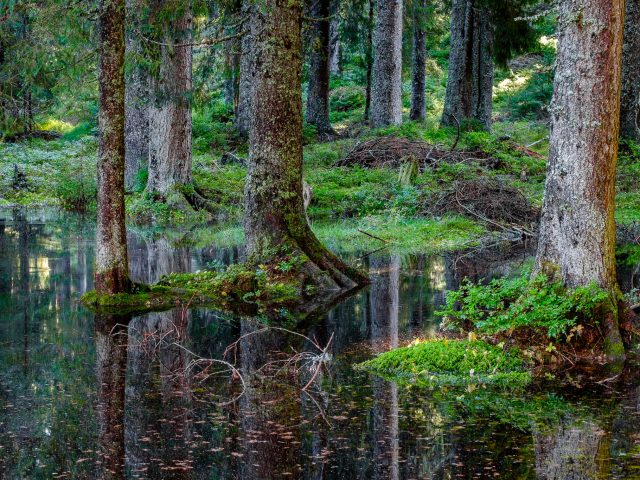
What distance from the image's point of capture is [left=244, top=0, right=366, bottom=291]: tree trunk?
38.2 feet

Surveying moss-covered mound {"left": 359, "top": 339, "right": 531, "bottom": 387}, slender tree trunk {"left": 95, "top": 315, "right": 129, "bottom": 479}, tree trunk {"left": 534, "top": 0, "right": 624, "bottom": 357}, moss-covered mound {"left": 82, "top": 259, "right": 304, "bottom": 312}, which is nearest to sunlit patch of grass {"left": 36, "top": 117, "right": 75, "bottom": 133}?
moss-covered mound {"left": 82, "top": 259, "right": 304, "bottom": 312}

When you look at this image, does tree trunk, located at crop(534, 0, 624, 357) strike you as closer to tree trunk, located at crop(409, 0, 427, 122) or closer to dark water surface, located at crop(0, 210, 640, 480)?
dark water surface, located at crop(0, 210, 640, 480)

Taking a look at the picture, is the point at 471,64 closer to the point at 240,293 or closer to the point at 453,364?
the point at 240,293

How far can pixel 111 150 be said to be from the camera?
1085cm

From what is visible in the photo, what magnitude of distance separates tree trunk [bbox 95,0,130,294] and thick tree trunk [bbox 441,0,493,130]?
17341 millimetres

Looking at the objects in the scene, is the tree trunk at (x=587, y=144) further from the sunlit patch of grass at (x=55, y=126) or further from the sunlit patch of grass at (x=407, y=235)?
the sunlit patch of grass at (x=55, y=126)

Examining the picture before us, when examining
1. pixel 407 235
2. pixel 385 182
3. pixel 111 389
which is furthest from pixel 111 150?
pixel 385 182

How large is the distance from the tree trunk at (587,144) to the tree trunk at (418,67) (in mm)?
22002

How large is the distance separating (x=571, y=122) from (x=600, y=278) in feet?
4.89

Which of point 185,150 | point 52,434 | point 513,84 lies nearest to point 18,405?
point 52,434

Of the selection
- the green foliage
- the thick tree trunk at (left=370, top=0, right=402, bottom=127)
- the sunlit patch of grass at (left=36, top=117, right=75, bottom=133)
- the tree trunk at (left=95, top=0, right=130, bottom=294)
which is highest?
the thick tree trunk at (left=370, top=0, right=402, bottom=127)

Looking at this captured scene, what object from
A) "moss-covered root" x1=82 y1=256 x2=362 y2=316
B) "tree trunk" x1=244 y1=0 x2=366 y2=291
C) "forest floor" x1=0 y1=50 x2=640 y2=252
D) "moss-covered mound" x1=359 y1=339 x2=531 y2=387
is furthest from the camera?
"forest floor" x1=0 y1=50 x2=640 y2=252

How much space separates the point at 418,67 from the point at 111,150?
75.4 ft

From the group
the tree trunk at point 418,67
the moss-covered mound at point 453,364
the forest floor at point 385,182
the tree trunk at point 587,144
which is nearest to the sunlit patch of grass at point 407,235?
the forest floor at point 385,182
